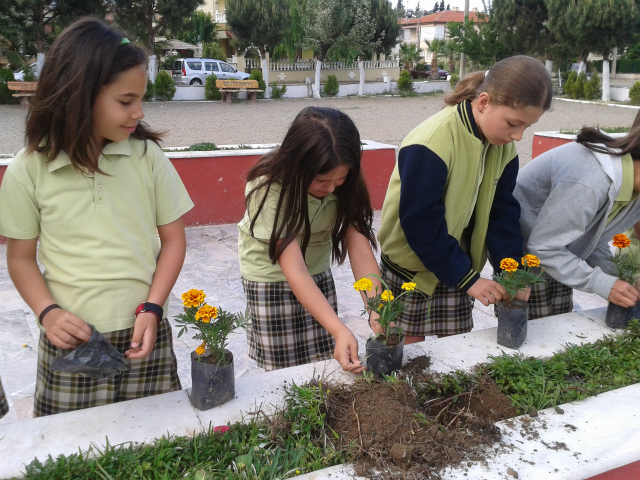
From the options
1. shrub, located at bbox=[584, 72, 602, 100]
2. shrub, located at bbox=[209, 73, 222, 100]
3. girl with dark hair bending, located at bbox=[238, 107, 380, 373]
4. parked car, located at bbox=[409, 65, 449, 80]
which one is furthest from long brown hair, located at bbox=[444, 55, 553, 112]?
parked car, located at bbox=[409, 65, 449, 80]

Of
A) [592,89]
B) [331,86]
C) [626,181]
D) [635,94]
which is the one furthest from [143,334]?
[592,89]

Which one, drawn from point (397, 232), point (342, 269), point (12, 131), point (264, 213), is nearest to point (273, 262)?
point (264, 213)

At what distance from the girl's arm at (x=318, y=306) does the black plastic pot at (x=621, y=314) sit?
106 cm

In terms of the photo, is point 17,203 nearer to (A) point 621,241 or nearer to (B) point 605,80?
(A) point 621,241

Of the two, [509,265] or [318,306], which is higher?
[509,265]

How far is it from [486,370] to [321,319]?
0.53m

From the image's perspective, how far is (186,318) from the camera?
149cm

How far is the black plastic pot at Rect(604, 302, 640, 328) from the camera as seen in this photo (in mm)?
2139

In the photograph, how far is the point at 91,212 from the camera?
1670mm

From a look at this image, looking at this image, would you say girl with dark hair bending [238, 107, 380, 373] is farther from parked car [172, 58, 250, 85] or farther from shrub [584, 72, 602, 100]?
parked car [172, 58, 250, 85]

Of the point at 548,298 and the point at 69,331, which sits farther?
the point at 548,298

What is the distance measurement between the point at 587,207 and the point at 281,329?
1.17m

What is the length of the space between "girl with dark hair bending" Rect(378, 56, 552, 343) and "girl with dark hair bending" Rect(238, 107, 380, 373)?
19 centimetres

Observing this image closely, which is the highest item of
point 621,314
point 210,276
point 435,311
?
point 621,314
